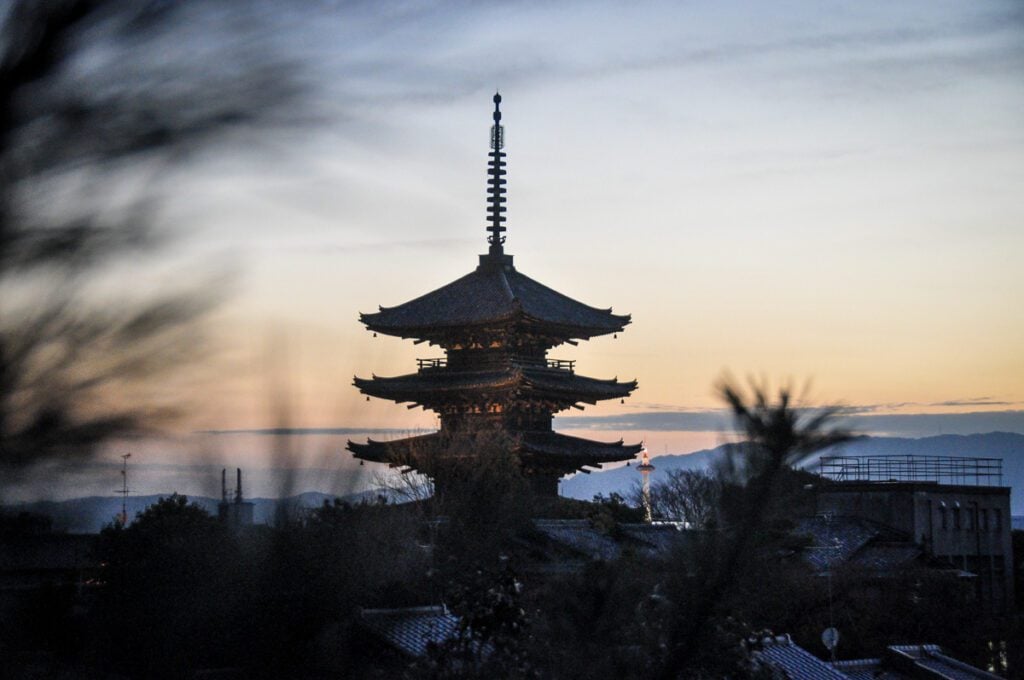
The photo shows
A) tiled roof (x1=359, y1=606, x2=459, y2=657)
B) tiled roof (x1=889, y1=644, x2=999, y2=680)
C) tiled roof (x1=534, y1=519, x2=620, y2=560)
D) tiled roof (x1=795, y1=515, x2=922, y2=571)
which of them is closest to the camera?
tiled roof (x1=359, y1=606, x2=459, y2=657)

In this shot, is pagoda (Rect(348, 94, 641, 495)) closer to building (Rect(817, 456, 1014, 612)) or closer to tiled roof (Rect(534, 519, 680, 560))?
tiled roof (Rect(534, 519, 680, 560))

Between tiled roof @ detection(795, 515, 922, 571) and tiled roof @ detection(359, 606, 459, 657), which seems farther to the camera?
tiled roof @ detection(795, 515, 922, 571)

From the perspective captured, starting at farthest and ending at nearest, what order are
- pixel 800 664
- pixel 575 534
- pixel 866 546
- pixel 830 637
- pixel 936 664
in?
1. pixel 866 546
2. pixel 575 534
3. pixel 936 664
4. pixel 830 637
5. pixel 800 664

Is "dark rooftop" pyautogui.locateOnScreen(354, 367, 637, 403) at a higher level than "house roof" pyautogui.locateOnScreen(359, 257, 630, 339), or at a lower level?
lower

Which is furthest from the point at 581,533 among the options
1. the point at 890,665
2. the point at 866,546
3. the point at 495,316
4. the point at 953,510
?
the point at 953,510

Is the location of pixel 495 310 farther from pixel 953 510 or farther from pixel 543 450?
pixel 953 510

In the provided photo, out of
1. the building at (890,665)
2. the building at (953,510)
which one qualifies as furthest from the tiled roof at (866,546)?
the building at (890,665)

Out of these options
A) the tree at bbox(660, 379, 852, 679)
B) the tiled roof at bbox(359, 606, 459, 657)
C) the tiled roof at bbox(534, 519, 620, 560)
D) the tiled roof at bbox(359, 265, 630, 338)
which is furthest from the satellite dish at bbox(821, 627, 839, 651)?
the tree at bbox(660, 379, 852, 679)
